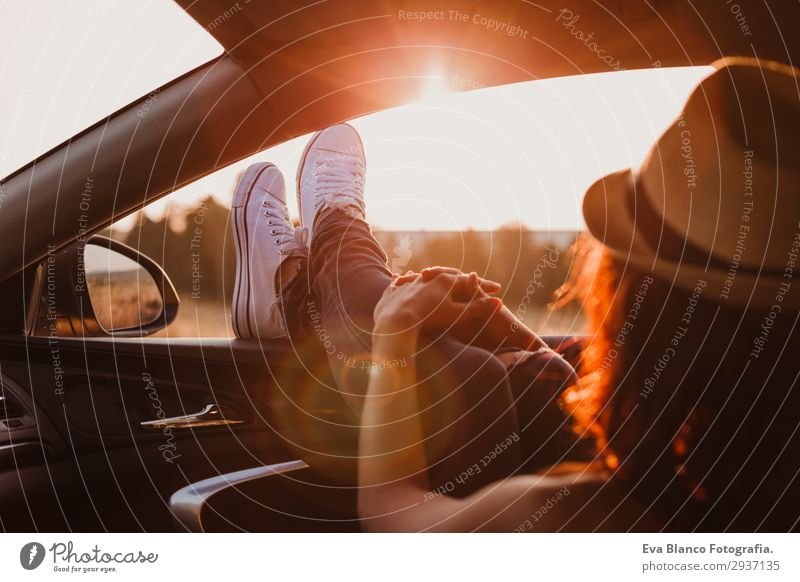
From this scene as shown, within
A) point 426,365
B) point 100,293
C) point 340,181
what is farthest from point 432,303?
point 100,293

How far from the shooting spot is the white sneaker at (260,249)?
830 mm

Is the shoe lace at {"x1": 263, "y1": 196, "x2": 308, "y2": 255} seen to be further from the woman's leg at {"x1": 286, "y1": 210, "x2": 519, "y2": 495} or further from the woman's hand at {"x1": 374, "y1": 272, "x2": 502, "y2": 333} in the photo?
the woman's hand at {"x1": 374, "y1": 272, "x2": 502, "y2": 333}

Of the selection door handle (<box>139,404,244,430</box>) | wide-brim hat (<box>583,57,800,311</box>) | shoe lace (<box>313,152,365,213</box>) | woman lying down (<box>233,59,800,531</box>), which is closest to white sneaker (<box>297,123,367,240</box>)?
shoe lace (<box>313,152,365,213</box>)

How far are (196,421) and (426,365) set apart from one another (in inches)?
12.8

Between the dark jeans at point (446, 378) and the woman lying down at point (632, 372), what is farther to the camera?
the dark jeans at point (446, 378)

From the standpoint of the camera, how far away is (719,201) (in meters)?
0.42

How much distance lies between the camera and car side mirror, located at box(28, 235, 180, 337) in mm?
758

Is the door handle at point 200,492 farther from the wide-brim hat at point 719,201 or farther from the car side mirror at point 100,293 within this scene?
the wide-brim hat at point 719,201

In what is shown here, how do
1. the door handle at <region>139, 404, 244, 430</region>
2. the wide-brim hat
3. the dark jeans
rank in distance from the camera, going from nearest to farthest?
the wide-brim hat
the dark jeans
the door handle at <region>139, 404, 244, 430</region>

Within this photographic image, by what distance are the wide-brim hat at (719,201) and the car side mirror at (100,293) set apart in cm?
68

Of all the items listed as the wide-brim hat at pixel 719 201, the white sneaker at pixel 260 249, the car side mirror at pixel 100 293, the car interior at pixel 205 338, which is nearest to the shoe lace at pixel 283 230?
the white sneaker at pixel 260 249

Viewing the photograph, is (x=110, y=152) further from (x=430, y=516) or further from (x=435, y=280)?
(x=430, y=516)

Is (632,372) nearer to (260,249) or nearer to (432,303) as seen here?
(432,303)
